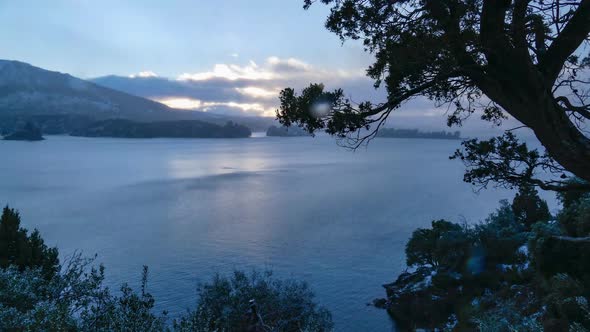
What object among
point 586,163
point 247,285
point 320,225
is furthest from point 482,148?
point 320,225

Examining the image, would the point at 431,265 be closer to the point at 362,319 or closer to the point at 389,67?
the point at 362,319

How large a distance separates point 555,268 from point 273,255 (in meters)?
29.3

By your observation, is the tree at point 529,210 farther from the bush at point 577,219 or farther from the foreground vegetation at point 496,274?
the bush at point 577,219

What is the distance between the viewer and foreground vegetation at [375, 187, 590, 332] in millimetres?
19250

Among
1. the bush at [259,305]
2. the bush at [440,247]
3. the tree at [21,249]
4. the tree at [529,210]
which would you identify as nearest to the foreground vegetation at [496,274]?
the bush at [440,247]

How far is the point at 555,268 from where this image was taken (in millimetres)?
20922

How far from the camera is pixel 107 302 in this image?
1173 cm

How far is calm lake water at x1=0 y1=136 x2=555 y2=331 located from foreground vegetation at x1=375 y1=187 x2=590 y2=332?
3.52 metres

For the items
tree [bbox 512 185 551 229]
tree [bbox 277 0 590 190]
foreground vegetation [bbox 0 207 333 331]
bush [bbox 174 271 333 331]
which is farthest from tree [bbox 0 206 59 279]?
tree [bbox 512 185 551 229]

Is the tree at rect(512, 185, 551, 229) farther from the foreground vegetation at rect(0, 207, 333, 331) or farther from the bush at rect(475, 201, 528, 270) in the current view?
the foreground vegetation at rect(0, 207, 333, 331)

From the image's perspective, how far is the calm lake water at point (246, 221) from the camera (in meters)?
37.2

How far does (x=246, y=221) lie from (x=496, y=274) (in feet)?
125

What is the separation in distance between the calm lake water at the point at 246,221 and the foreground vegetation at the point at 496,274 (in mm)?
3518

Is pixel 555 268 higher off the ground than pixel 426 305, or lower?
higher
